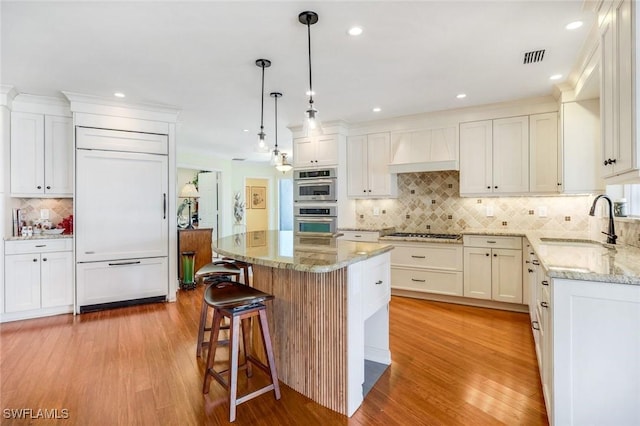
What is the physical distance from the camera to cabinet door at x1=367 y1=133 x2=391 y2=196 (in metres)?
4.74

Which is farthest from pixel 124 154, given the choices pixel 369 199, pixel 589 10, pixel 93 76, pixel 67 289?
pixel 589 10

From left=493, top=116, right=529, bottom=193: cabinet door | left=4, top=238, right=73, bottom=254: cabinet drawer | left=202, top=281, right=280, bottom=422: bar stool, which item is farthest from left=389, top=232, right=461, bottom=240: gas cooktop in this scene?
left=4, top=238, right=73, bottom=254: cabinet drawer

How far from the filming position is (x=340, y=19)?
226 cm

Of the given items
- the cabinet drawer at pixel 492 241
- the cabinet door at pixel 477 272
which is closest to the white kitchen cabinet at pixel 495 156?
the cabinet drawer at pixel 492 241

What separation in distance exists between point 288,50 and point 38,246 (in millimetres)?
3435

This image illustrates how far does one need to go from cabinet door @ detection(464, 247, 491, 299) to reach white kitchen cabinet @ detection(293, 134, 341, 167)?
2.22m

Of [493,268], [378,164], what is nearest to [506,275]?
[493,268]

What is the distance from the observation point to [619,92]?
70.3 inches

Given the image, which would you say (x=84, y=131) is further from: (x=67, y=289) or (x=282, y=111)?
(x=282, y=111)

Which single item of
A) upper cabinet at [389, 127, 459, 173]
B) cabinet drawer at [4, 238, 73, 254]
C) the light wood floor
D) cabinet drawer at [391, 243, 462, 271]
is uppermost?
upper cabinet at [389, 127, 459, 173]

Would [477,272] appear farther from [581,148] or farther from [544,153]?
[581,148]

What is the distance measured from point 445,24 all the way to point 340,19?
74 cm

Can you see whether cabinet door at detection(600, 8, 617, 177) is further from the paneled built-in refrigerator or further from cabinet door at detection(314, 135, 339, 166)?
the paneled built-in refrigerator

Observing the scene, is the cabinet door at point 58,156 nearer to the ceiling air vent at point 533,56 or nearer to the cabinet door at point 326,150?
the cabinet door at point 326,150
